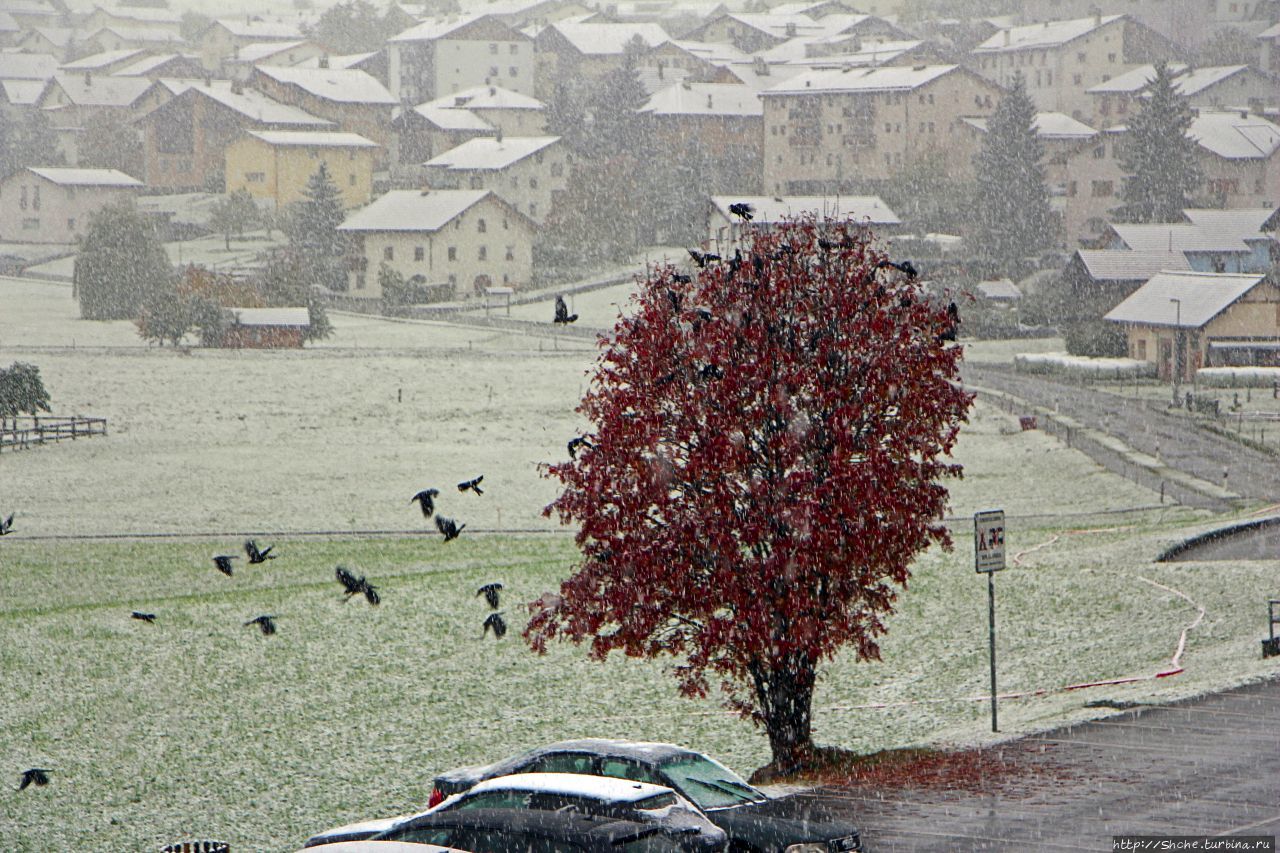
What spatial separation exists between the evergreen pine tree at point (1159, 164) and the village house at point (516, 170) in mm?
38901

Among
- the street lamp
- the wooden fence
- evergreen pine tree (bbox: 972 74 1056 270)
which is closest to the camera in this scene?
the wooden fence

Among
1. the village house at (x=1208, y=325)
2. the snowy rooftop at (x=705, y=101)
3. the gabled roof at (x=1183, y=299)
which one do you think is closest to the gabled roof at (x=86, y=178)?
the snowy rooftop at (x=705, y=101)

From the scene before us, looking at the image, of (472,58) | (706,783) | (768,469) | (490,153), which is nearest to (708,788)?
(706,783)

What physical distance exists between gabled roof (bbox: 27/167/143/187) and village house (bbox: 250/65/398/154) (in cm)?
1874

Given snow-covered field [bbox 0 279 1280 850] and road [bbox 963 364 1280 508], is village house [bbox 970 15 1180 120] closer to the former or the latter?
road [bbox 963 364 1280 508]

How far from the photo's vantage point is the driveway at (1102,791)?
43.7 feet

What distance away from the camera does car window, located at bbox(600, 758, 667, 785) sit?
1241 centimetres

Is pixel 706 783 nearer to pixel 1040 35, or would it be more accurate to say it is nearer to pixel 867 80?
pixel 867 80

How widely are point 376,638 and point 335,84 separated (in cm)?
12173

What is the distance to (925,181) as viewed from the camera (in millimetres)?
Result: 113562

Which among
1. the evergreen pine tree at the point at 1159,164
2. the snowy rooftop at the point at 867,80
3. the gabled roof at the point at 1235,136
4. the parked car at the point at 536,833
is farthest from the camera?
the snowy rooftop at the point at 867,80

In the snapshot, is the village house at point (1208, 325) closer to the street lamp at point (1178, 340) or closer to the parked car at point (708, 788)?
the street lamp at point (1178, 340)

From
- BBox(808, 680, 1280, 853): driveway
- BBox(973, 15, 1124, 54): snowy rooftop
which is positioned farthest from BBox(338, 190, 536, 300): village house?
BBox(808, 680, 1280, 853): driveway

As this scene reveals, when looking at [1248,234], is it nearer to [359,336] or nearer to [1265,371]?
[1265,371]
